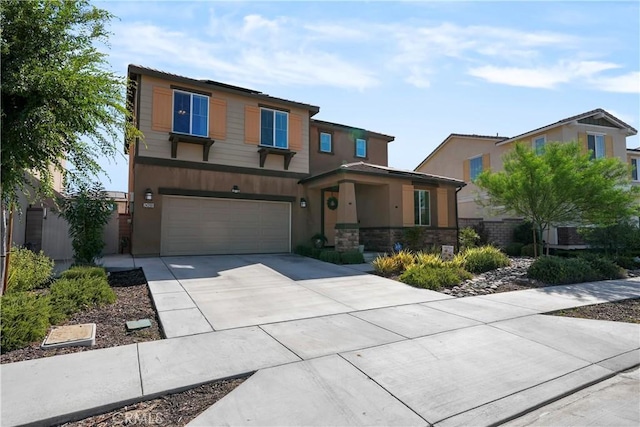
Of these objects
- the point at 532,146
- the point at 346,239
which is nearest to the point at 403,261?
the point at 346,239

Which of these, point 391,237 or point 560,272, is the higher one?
point 391,237

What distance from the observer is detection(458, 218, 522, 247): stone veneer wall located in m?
17.9

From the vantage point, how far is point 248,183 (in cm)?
1395

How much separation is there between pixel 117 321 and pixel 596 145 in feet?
77.3

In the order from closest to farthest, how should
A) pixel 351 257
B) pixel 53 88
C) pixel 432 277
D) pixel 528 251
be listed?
pixel 53 88 < pixel 432 277 < pixel 351 257 < pixel 528 251

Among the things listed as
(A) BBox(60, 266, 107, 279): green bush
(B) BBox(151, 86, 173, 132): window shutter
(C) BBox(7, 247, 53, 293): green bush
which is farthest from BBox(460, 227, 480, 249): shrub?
(C) BBox(7, 247, 53, 293): green bush

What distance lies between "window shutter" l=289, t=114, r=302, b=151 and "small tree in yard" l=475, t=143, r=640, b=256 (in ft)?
26.2

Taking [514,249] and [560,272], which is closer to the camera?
[560,272]

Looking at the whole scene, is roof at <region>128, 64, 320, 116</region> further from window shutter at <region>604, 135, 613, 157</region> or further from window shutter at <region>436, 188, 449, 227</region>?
window shutter at <region>604, 135, 613, 157</region>

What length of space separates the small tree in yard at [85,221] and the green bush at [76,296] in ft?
9.17

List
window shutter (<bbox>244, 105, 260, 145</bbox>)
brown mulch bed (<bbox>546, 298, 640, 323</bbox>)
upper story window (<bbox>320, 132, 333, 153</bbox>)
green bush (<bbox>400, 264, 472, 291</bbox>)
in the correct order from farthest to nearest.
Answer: upper story window (<bbox>320, 132, 333, 153</bbox>) → window shutter (<bbox>244, 105, 260, 145</bbox>) → green bush (<bbox>400, 264, 472, 291</bbox>) → brown mulch bed (<bbox>546, 298, 640, 323</bbox>)

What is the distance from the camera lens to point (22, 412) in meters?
2.69

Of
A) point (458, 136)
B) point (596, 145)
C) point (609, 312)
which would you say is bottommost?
point (609, 312)

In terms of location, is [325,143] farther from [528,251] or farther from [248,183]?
[528,251]
